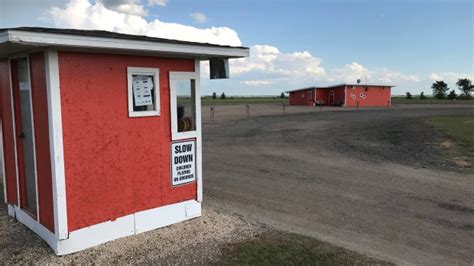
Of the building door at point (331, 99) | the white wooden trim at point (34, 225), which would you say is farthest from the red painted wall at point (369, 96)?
the white wooden trim at point (34, 225)

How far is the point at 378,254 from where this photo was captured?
193 inches

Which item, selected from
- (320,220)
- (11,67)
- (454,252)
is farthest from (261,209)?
(11,67)

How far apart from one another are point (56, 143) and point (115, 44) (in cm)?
125

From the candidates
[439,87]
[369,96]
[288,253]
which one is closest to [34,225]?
[288,253]

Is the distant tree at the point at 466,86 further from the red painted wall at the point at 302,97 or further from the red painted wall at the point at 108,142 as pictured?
the red painted wall at the point at 108,142

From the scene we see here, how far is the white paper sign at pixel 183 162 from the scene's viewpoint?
563 cm

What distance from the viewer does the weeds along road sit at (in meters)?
5.43

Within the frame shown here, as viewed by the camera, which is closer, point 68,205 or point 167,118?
point 68,205

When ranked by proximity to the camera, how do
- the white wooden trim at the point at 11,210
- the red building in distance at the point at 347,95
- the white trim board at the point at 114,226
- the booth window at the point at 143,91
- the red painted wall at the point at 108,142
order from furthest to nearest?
the red building in distance at the point at 347,95, the white wooden trim at the point at 11,210, the booth window at the point at 143,91, the white trim board at the point at 114,226, the red painted wall at the point at 108,142

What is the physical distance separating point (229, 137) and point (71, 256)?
497 inches

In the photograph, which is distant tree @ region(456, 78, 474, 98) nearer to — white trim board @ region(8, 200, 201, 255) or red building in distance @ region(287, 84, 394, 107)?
red building in distance @ region(287, 84, 394, 107)

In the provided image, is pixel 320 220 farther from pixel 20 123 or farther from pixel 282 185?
pixel 20 123

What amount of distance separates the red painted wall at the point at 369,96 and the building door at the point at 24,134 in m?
47.4

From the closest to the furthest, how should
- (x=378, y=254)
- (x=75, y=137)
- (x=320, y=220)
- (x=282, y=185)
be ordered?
1. (x=75, y=137)
2. (x=378, y=254)
3. (x=320, y=220)
4. (x=282, y=185)
